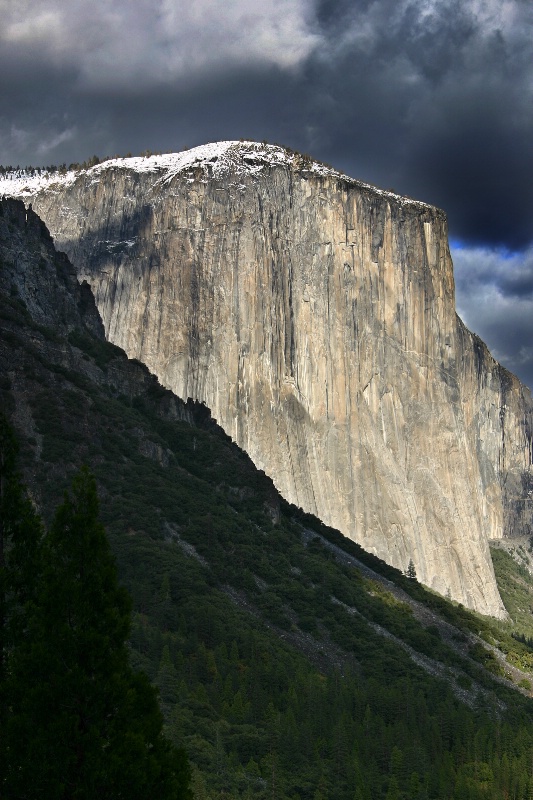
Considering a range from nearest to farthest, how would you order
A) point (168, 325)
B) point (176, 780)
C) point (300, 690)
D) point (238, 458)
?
point (176, 780), point (300, 690), point (238, 458), point (168, 325)

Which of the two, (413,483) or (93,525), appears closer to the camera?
(93,525)

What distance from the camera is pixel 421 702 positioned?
90.8m

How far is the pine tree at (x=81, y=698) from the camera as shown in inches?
1005

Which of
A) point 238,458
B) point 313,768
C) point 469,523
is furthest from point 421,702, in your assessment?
point 469,523

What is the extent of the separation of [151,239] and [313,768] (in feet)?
409

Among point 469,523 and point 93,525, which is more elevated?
point 469,523

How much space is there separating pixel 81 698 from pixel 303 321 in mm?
155237

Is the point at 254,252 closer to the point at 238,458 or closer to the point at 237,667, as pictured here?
the point at 238,458

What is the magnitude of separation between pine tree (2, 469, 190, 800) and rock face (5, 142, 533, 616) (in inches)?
5606

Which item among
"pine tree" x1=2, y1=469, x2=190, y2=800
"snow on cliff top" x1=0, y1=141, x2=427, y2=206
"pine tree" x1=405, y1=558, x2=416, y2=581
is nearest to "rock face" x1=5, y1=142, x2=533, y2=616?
"snow on cliff top" x1=0, y1=141, x2=427, y2=206

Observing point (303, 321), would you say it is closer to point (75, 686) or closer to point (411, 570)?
point (411, 570)

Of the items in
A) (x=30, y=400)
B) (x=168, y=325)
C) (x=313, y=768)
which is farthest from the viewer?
(x=168, y=325)

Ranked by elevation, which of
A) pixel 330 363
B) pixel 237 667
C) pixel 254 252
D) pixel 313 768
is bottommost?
pixel 313 768

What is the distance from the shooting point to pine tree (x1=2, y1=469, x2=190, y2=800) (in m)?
25.5
